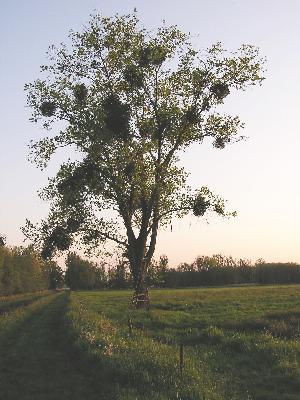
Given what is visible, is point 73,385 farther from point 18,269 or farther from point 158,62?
point 18,269

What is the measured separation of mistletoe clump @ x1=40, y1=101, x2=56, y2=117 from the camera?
2837cm

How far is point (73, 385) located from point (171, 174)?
18282 millimetres

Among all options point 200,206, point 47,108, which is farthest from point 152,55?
point 200,206

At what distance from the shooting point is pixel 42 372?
13.2m

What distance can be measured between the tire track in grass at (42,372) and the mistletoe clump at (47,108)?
13.0m

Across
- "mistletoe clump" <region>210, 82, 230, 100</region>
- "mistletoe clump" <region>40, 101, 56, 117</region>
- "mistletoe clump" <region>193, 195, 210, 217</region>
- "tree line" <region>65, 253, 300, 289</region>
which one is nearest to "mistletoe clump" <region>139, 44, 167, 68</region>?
"mistletoe clump" <region>210, 82, 230, 100</region>

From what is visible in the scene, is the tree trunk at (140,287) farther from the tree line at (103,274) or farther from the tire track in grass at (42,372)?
the tree line at (103,274)

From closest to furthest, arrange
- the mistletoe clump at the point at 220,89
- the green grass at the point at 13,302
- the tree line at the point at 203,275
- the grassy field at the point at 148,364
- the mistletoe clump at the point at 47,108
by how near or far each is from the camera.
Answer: the grassy field at the point at 148,364, the mistletoe clump at the point at 220,89, the mistletoe clump at the point at 47,108, the green grass at the point at 13,302, the tree line at the point at 203,275

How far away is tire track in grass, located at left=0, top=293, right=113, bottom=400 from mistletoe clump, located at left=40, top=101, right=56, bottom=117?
1305 cm

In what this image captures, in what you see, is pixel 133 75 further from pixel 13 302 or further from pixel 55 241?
pixel 13 302

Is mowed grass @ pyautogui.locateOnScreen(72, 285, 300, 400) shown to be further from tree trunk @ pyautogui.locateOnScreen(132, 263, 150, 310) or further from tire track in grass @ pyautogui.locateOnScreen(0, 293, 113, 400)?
tree trunk @ pyautogui.locateOnScreen(132, 263, 150, 310)

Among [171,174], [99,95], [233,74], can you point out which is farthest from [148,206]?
[233,74]

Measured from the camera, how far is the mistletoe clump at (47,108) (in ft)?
93.1

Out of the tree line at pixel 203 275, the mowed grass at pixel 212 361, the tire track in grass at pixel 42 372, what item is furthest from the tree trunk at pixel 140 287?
the tree line at pixel 203 275
